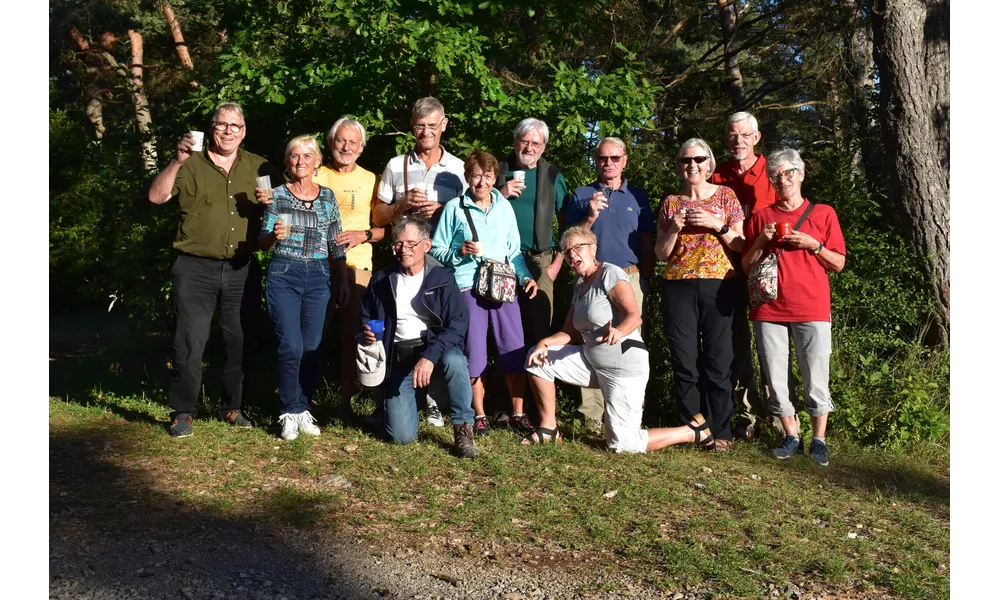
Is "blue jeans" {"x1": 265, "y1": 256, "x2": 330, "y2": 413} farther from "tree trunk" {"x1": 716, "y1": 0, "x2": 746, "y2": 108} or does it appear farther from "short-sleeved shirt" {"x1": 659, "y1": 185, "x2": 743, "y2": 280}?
"tree trunk" {"x1": 716, "y1": 0, "x2": 746, "y2": 108}

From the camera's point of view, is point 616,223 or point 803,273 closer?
point 803,273

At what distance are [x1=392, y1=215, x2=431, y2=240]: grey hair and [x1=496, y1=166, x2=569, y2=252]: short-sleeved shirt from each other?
2.04ft

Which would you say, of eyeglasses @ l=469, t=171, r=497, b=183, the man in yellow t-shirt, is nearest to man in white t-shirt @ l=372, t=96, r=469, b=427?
the man in yellow t-shirt

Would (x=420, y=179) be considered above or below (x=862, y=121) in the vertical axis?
below

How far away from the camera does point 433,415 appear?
6.27 m

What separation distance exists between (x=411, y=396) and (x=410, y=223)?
3.63 ft

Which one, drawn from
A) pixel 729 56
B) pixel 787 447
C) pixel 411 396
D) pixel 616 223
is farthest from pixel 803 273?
pixel 729 56

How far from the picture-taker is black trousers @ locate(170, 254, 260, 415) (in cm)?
580

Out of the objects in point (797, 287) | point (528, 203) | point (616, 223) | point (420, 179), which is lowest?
point (797, 287)

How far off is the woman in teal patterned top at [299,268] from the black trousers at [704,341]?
7.22 ft

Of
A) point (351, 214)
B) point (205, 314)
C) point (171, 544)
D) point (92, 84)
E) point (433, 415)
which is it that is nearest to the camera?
point (171, 544)

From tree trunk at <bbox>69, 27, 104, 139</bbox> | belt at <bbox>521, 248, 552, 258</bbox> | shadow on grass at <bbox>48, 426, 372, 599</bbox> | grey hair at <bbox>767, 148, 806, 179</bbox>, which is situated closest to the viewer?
shadow on grass at <bbox>48, 426, 372, 599</bbox>

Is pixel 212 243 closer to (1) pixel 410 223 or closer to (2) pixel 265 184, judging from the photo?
(2) pixel 265 184

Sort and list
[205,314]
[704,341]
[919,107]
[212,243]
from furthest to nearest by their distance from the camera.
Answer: [919,107] → [205,314] → [212,243] → [704,341]
